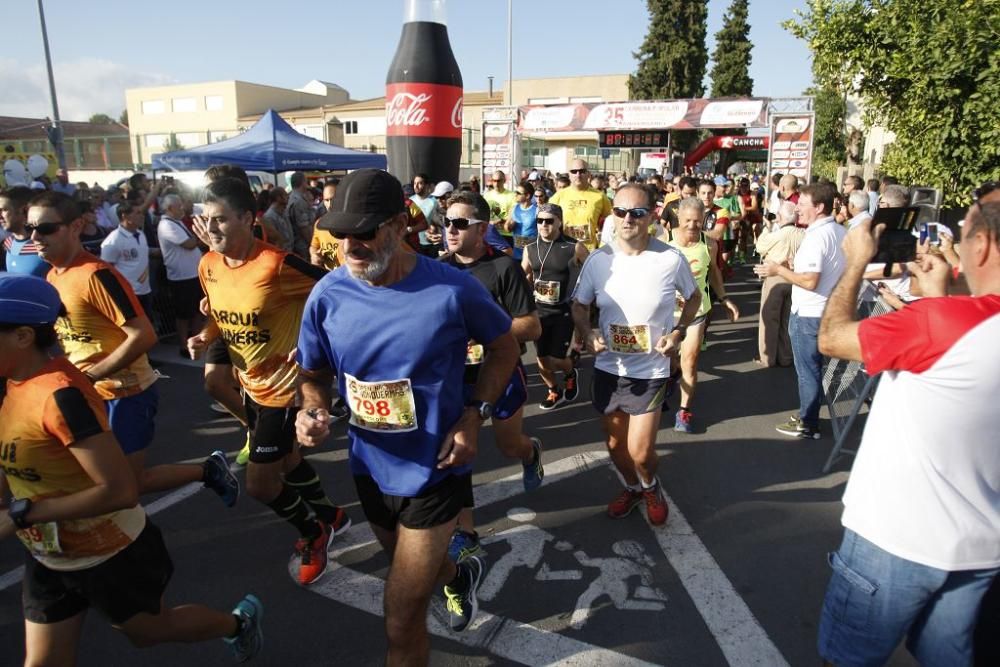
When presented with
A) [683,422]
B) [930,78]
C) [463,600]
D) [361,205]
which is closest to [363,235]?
[361,205]

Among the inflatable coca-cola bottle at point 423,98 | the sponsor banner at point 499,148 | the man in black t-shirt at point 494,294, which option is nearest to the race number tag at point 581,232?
the man in black t-shirt at point 494,294

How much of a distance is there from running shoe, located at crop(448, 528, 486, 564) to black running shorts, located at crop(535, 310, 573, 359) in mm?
2719

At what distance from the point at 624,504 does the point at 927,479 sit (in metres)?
2.35

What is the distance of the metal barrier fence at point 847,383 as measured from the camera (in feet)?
17.0

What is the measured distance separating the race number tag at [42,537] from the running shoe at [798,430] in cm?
518

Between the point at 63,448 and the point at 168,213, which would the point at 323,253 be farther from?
the point at 63,448

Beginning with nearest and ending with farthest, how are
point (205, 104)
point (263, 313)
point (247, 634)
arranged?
point (247, 634)
point (263, 313)
point (205, 104)

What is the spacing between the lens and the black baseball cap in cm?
207

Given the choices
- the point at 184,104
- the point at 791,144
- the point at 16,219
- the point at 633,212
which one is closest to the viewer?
the point at 633,212

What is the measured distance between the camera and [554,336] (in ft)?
19.8

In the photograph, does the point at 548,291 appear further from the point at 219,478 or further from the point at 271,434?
the point at 219,478

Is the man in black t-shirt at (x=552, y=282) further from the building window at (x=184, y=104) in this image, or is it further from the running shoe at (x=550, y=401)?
the building window at (x=184, y=104)

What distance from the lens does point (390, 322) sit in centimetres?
222

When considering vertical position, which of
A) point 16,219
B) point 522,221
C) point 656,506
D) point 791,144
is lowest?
point 656,506
